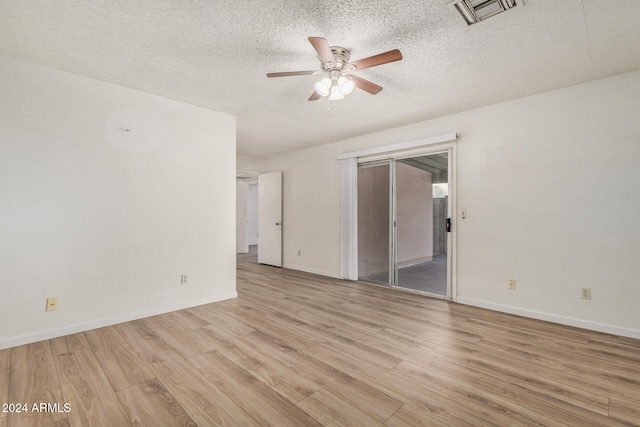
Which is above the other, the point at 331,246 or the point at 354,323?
the point at 331,246

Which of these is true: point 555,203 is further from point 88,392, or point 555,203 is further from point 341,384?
point 88,392

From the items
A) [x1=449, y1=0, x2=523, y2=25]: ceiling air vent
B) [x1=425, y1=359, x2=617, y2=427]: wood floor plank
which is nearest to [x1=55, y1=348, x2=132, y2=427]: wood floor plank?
[x1=425, y1=359, x2=617, y2=427]: wood floor plank

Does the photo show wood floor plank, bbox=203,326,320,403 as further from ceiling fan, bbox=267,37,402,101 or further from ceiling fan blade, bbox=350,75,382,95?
ceiling fan blade, bbox=350,75,382,95

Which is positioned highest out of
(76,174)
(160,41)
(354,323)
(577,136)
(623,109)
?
(160,41)

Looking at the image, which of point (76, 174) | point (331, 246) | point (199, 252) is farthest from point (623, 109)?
point (76, 174)

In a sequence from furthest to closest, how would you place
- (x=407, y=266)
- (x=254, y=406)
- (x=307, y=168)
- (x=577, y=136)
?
1. (x=307, y=168)
2. (x=407, y=266)
3. (x=577, y=136)
4. (x=254, y=406)

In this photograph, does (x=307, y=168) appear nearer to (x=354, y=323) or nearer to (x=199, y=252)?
(x=199, y=252)

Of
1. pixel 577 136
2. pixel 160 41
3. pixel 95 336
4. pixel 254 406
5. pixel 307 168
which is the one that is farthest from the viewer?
pixel 307 168

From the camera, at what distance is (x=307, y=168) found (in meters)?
5.77

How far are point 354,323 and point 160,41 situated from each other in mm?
3063

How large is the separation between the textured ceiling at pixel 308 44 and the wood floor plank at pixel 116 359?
2482mm

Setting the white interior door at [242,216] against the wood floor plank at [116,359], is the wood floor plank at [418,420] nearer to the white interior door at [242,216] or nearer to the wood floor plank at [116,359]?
the wood floor plank at [116,359]

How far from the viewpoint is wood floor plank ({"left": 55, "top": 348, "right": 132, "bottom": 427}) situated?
159cm

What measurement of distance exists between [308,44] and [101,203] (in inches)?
100
